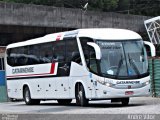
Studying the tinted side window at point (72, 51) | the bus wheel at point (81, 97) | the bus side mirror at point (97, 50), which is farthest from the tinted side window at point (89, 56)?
the bus wheel at point (81, 97)

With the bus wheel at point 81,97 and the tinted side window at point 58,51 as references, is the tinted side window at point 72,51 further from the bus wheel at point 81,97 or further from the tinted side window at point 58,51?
the bus wheel at point 81,97

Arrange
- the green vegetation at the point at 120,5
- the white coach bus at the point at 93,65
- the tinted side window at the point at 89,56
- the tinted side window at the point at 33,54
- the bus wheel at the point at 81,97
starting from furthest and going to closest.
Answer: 1. the green vegetation at the point at 120,5
2. the tinted side window at the point at 33,54
3. the bus wheel at the point at 81,97
4. the tinted side window at the point at 89,56
5. the white coach bus at the point at 93,65

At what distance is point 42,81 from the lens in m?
26.9

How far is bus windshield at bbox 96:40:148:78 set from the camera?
846 inches

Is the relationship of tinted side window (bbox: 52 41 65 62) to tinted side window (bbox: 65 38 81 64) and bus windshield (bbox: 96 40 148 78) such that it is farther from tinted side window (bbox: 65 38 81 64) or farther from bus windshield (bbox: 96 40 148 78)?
→ bus windshield (bbox: 96 40 148 78)

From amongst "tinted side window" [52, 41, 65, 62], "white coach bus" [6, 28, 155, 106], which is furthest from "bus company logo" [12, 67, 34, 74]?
"tinted side window" [52, 41, 65, 62]

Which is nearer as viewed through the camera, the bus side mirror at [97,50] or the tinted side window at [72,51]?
the bus side mirror at [97,50]

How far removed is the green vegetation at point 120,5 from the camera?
75.6 metres

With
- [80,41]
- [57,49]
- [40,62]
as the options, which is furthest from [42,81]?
[80,41]

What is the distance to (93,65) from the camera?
21.9m

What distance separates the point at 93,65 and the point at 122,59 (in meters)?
1.22

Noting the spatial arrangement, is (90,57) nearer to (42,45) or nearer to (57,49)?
(57,49)

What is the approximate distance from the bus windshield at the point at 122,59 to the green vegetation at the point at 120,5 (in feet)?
167

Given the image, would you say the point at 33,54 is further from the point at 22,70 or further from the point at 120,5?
the point at 120,5
